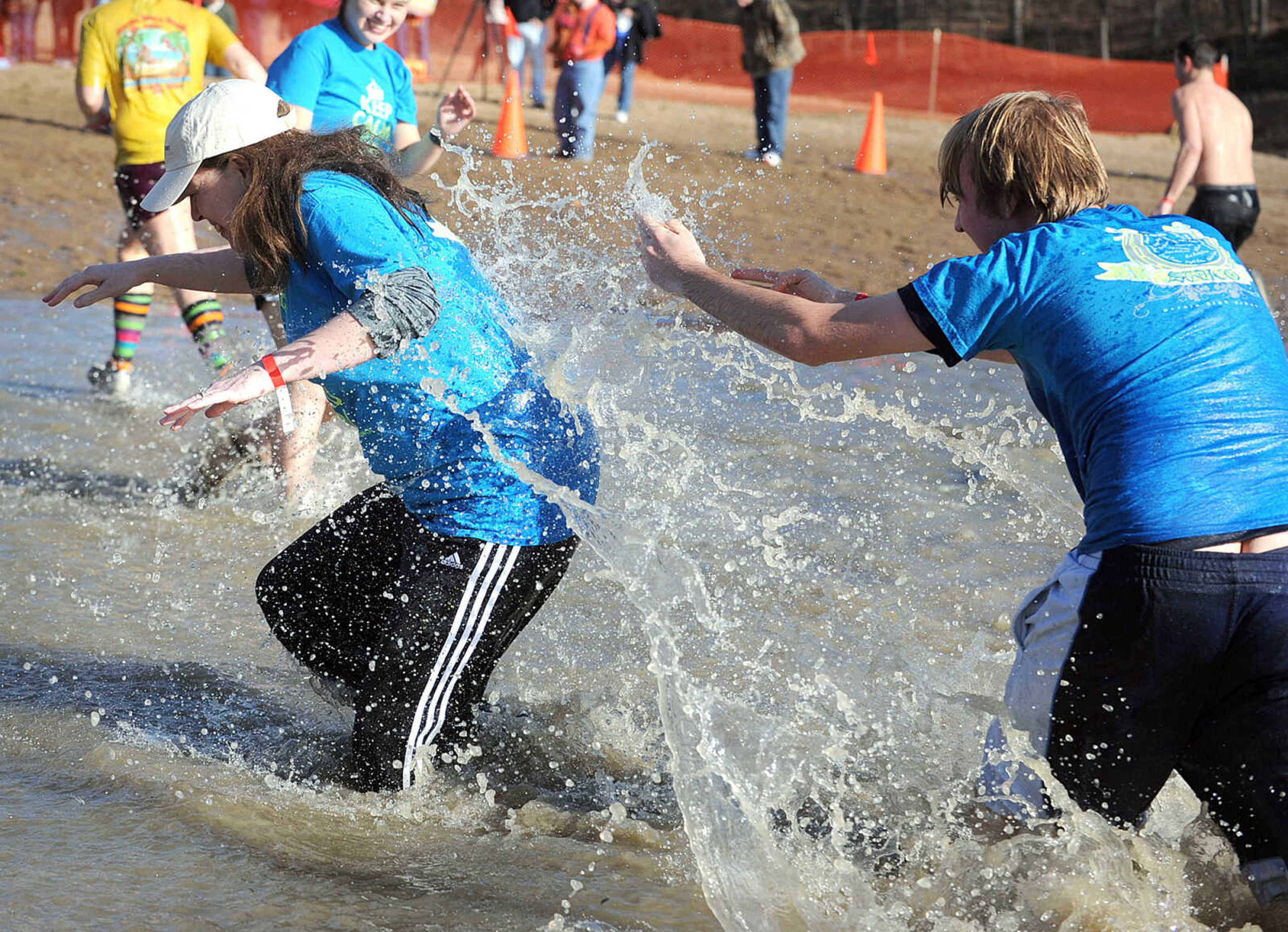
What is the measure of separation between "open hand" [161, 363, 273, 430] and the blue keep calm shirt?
1197 mm

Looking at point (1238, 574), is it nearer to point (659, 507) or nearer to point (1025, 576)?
point (659, 507)

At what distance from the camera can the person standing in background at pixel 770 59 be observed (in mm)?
14625

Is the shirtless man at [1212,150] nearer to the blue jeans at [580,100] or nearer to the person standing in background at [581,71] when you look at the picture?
the person standing in background at [581,71]

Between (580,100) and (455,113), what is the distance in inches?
378

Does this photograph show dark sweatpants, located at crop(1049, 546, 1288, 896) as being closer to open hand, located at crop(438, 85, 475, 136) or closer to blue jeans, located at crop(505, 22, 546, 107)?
open hand, located at crop(438, 85, 475, 136)

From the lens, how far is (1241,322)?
2.38m

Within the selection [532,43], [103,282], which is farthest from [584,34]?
[103,282]

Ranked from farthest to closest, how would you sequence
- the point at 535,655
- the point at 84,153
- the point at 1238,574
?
the point at 84,153 < the point at 535,655 < the point at 1238,574

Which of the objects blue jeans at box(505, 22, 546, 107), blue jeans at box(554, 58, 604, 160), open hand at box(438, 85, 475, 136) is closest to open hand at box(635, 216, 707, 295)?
Answer: open hand at box(438, 85, 475, 136)

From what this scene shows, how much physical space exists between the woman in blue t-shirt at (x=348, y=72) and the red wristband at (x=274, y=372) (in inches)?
104

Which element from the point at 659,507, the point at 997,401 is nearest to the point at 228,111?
the point at 659,507

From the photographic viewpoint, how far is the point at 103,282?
3516mm

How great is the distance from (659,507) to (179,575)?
1868mm

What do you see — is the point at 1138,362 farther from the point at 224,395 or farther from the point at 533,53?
the point at 533,53
